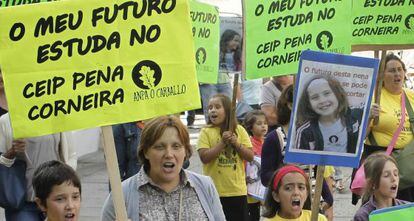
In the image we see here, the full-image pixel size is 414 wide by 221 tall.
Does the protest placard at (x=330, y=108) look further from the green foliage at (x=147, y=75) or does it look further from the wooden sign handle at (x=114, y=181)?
the wooden sign handle at (x=114, y=181)

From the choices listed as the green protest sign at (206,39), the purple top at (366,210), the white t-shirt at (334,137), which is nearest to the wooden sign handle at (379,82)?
the green protest sign at (206,39)

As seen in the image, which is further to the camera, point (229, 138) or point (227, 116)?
point (227, 116)

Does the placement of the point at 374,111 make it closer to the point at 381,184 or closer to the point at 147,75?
the point at 381,184

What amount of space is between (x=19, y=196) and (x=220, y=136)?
2113 millimetres

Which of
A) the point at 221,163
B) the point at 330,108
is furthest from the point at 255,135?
the point at 330,108

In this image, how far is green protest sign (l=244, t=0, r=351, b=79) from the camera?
6688mm

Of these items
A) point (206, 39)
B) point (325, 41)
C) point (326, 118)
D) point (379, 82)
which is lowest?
point (326, 118)

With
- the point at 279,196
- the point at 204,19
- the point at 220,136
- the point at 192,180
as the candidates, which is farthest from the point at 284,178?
the point at 204,19

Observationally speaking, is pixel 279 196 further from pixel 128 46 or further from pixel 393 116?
pixel 393 116

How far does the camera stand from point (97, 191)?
37.9ft

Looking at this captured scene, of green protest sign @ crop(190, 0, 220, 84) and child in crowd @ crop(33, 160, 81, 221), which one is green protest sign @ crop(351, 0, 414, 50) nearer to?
green protest sign @ crop(190, 0, 220, 84)

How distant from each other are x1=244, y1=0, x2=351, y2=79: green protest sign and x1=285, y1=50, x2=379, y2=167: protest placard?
1249 mm

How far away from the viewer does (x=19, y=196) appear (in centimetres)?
619

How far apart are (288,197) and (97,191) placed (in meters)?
6.28
